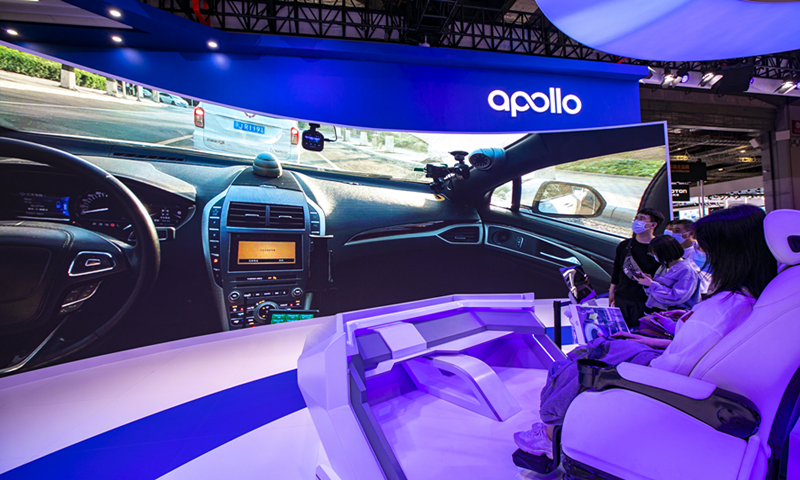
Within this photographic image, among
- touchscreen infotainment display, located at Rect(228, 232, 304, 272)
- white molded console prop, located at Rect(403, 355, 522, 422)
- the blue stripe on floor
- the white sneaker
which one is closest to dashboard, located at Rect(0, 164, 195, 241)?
touchscreen infotainment display, located at Rect(228, 232, 304, 272)

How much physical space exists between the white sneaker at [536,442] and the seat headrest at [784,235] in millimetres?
1109

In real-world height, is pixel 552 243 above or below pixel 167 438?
above

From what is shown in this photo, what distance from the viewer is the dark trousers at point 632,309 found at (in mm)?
2773

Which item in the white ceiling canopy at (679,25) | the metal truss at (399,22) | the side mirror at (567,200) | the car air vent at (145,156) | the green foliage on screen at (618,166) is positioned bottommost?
the side mirror at (567,200)

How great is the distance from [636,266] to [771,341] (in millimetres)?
1818

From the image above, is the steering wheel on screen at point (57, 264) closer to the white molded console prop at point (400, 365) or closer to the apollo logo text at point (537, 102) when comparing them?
the white molded console prop at point (400, 365)

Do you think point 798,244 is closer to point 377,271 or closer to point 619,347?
point 619,347

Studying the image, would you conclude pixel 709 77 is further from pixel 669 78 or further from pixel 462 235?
pixel 462 235

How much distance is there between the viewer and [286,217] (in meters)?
4.14

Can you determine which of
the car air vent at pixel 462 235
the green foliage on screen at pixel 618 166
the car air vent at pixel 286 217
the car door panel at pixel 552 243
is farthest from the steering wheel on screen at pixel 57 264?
the green foliage on screen at pixel 618 166

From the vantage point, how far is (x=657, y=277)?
245cm

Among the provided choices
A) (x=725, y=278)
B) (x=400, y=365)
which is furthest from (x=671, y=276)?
(x=400, y=365)

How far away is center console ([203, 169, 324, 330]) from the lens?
3869mm

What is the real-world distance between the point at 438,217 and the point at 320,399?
382 cm
